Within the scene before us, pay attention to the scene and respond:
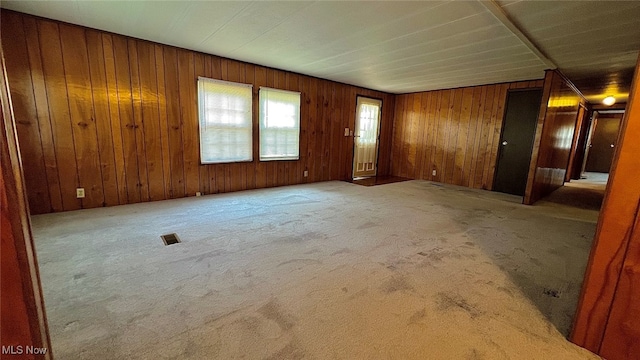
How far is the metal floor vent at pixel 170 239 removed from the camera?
2.40 meters

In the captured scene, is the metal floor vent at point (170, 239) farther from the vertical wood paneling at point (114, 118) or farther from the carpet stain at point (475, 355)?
the carpet stain at point (475, 355)

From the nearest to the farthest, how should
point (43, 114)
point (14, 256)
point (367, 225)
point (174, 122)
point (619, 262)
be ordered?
point (14, 256) → point (619, 262) → point (43, 114) → point (367, 225) → point (174, 122)

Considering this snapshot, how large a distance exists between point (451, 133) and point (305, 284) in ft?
18.1

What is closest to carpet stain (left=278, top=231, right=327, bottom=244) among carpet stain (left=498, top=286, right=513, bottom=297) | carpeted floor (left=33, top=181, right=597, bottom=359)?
carpeted floor (left=33, top=181, right=597, bottom=359)

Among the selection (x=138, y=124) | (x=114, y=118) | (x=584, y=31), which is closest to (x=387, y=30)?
(x=584, y=31)

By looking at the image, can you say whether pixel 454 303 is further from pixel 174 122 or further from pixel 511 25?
pixel 174 122

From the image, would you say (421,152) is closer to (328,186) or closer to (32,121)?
(328,186)

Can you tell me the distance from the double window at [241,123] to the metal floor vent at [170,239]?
1.77 metres

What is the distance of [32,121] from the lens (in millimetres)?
2857

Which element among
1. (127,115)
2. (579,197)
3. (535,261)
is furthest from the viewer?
(579,197)

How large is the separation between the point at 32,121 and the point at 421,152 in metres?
6.91

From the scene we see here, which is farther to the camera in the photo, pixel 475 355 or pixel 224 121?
pixel 224 121

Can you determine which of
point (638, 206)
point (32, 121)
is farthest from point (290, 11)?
point (32, 121)

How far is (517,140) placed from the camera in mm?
5086
